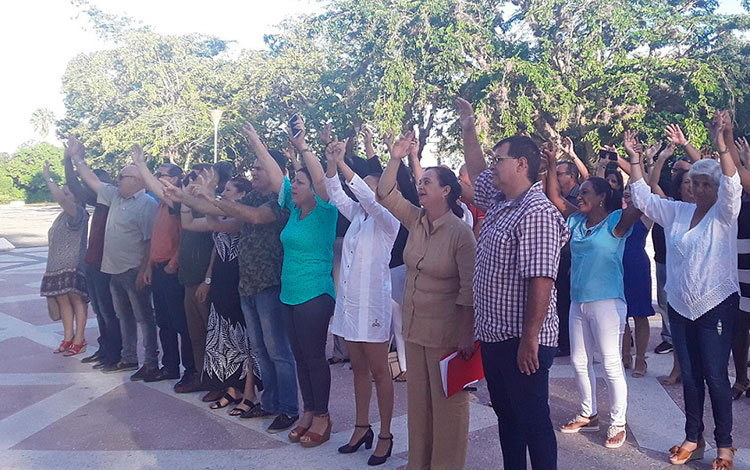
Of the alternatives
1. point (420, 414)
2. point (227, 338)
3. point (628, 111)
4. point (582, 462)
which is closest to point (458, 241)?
point (420, 414)

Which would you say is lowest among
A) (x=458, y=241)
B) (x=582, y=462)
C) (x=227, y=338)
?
(x=582, y=462)

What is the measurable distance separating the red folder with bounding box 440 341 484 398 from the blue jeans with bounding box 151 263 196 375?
3.18 meters

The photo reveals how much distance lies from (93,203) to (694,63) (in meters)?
17.4

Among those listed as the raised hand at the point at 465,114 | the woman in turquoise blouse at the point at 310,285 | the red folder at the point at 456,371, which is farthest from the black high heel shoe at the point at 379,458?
the raised hand at the point at 465,114

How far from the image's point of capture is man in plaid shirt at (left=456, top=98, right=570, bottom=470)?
2.93 m

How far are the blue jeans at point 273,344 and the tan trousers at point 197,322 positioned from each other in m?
0.81

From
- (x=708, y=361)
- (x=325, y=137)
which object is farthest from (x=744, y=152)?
(x=325, y=137)

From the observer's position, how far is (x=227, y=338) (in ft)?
A: 17.9

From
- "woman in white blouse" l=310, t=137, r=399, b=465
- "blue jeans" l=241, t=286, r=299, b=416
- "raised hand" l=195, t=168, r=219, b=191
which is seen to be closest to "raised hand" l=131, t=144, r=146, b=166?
"raised hand" l=195, t=168, r=219, b=191

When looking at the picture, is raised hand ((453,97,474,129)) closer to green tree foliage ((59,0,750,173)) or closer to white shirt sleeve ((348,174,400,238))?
white shirt sleeve ((348,174,400,238))

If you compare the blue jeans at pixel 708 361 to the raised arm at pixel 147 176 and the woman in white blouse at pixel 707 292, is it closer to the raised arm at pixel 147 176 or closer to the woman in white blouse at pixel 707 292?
the woman in white blouse at pixel 707 292

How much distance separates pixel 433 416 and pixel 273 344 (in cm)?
164

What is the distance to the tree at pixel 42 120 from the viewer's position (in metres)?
48.1

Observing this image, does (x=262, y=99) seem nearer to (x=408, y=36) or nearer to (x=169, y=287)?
(x=408, y=36)
